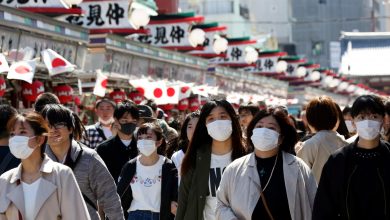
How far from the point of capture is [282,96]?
49656 millimetres

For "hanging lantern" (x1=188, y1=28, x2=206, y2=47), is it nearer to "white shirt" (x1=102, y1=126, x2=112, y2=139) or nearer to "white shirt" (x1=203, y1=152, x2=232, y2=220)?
"white shirt" (x1=102, y1=126, x2=112, y2=139)

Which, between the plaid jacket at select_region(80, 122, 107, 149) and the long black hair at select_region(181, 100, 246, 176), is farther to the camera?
the plaid jacket at select_region(80, 122, 107, 149)

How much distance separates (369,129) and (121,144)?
4.07m

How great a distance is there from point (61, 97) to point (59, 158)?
9.83 m

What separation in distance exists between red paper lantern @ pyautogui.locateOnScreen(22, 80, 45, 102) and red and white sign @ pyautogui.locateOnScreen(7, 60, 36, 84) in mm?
1341

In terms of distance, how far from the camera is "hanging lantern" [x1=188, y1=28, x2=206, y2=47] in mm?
26909

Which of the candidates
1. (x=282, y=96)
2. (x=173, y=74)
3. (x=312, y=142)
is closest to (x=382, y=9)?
(x=282, y=96)

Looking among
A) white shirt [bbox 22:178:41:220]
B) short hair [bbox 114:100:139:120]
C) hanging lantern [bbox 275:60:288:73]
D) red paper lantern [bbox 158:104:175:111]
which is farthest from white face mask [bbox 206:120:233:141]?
hanging lantern [bbox 275:60:288:73]

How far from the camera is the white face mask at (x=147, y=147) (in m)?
8.23

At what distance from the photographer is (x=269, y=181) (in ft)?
19.7

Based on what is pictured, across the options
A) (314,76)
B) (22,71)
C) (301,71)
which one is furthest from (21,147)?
(314,76)

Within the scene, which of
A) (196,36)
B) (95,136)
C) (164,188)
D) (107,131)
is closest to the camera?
(164,188)

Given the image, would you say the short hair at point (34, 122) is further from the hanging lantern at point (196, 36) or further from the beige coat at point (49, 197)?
the hanging lantern at point (196, 36)

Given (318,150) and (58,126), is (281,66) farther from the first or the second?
(58,126)
